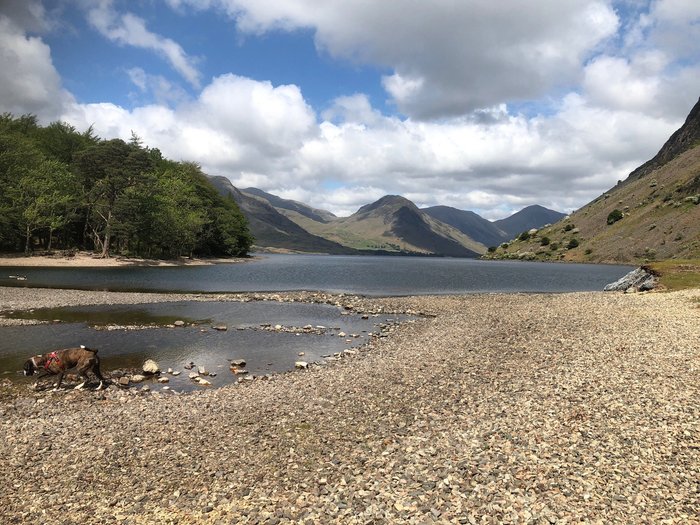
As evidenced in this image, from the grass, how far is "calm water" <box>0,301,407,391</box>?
42.4m

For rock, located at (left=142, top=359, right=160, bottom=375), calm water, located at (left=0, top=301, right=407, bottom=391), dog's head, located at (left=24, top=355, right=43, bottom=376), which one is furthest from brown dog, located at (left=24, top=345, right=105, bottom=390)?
rock, located at (left=142, top=359, right=160, bottom=375)

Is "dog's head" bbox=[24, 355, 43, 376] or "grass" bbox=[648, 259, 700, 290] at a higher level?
"grass" bbox=[648, 259, 700, 290]

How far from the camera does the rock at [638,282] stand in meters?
64.0

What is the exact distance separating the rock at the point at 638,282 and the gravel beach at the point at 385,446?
42.4m

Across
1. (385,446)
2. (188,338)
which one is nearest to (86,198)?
(188,338)

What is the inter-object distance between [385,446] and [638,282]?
70.5 m

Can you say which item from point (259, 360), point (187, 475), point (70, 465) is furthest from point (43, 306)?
point (187, 475)

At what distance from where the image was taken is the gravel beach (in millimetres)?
11586

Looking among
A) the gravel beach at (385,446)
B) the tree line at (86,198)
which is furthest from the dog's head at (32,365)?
the tree line at (86,198)

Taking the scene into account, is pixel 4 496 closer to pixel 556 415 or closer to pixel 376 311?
pixel 556 415

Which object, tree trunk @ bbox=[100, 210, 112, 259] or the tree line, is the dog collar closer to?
the tree line

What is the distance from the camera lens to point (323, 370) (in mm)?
27141

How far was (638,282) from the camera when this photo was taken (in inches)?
2707

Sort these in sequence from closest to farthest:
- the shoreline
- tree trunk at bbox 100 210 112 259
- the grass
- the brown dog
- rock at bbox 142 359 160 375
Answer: the brown dog → rock at bbox 142 359 160 375 → the grass → the shoreline → tree trunk at bbox 100 210 112 259
